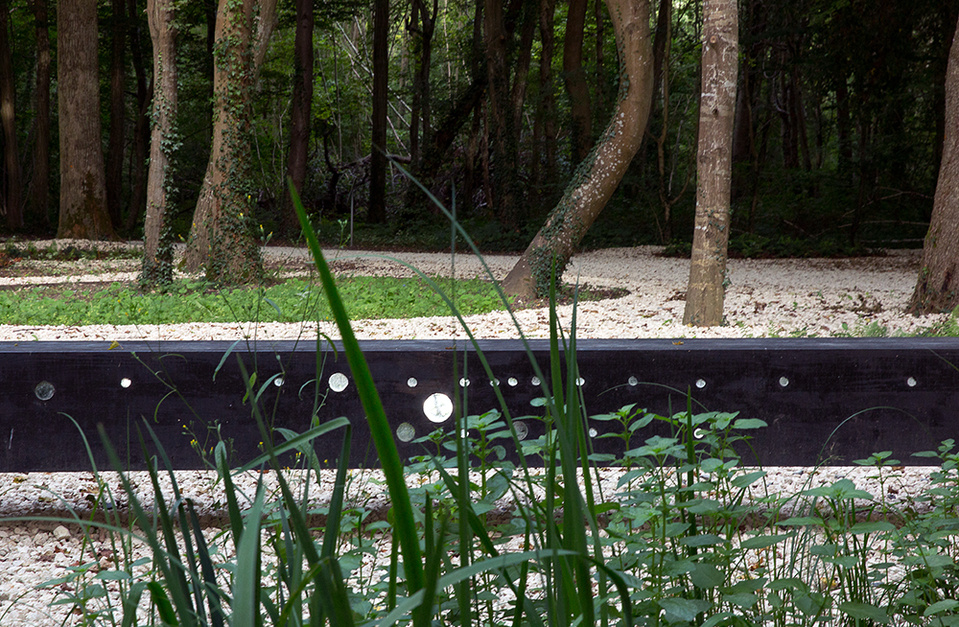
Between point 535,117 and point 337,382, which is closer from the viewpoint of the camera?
point 337,382

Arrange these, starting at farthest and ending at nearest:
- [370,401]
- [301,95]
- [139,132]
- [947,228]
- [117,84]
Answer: [139,132], [117,84], [301,95], [947,228], [370,401]

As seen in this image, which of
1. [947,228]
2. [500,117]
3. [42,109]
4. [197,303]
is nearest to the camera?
[947,228]

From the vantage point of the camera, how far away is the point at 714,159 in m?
5.69

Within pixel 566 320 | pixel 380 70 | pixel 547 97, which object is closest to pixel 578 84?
pixel 547 97

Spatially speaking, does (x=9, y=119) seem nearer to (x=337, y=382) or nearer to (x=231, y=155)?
(x=231, y=155)

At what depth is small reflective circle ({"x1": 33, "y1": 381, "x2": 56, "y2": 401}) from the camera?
200 centimetres

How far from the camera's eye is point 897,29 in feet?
39.2

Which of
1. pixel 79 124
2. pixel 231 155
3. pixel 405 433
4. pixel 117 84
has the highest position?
pixel 117 84

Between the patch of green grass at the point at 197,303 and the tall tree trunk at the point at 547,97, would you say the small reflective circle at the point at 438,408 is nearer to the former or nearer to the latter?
the patch of green grass at the point at 197,303

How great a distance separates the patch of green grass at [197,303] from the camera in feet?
20.1

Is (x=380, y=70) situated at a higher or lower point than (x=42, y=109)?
higher

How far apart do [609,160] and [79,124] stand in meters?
10.5

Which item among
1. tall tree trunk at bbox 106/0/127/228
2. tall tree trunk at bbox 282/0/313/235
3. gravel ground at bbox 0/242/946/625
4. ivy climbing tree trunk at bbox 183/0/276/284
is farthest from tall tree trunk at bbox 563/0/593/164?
tall tree trunk at bbox 106/0/127/228

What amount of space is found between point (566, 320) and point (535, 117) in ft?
37.7
